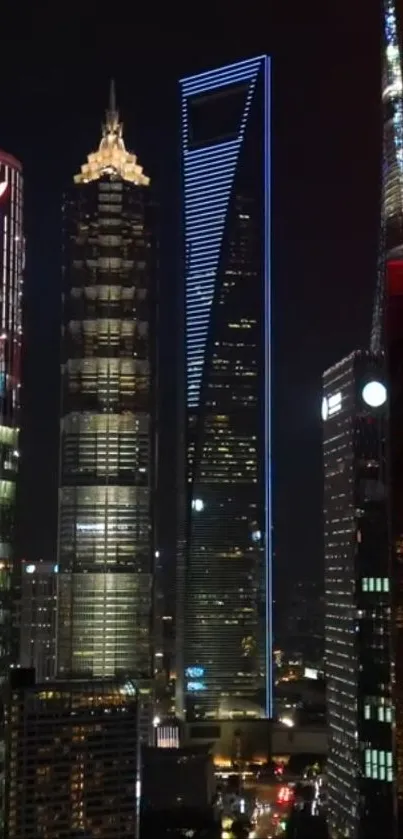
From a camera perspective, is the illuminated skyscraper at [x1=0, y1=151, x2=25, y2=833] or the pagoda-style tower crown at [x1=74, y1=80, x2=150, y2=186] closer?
the illuminated skyscraper at [x1=0, y1=151, x2=25, y2=833]

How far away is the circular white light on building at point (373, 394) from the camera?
16.7 meters

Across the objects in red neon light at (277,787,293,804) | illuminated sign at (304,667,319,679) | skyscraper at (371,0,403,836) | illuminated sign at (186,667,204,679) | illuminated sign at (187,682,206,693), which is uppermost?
skyscraper at (371,0,403,836)

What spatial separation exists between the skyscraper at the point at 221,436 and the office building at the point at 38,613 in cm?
438

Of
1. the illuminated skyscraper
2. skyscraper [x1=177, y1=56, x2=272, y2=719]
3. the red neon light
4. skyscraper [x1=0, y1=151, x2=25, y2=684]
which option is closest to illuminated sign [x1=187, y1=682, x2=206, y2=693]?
skyscraper [x1=177, y1=56, x2=272, y2=719]

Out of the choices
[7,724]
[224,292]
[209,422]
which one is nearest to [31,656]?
[209,422]

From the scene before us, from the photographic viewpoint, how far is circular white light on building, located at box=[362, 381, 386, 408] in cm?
1666

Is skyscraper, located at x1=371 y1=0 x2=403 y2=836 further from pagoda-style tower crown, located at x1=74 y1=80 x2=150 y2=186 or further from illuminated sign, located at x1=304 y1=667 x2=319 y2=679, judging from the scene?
illuminated sign, located at x1=304 y1=667 x2=319 y2=679

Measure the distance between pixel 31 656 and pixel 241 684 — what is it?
6.34 meters

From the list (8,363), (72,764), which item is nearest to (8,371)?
(8,363)

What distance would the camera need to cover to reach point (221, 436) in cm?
2609

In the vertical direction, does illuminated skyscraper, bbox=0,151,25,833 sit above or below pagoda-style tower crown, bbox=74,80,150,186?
below

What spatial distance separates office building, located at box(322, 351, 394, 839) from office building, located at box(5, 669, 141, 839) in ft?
11.9

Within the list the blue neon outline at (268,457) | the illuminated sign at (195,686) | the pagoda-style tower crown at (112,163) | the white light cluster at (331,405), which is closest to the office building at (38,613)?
the illuminated sign at (195,686)

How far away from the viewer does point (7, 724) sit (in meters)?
11.8
